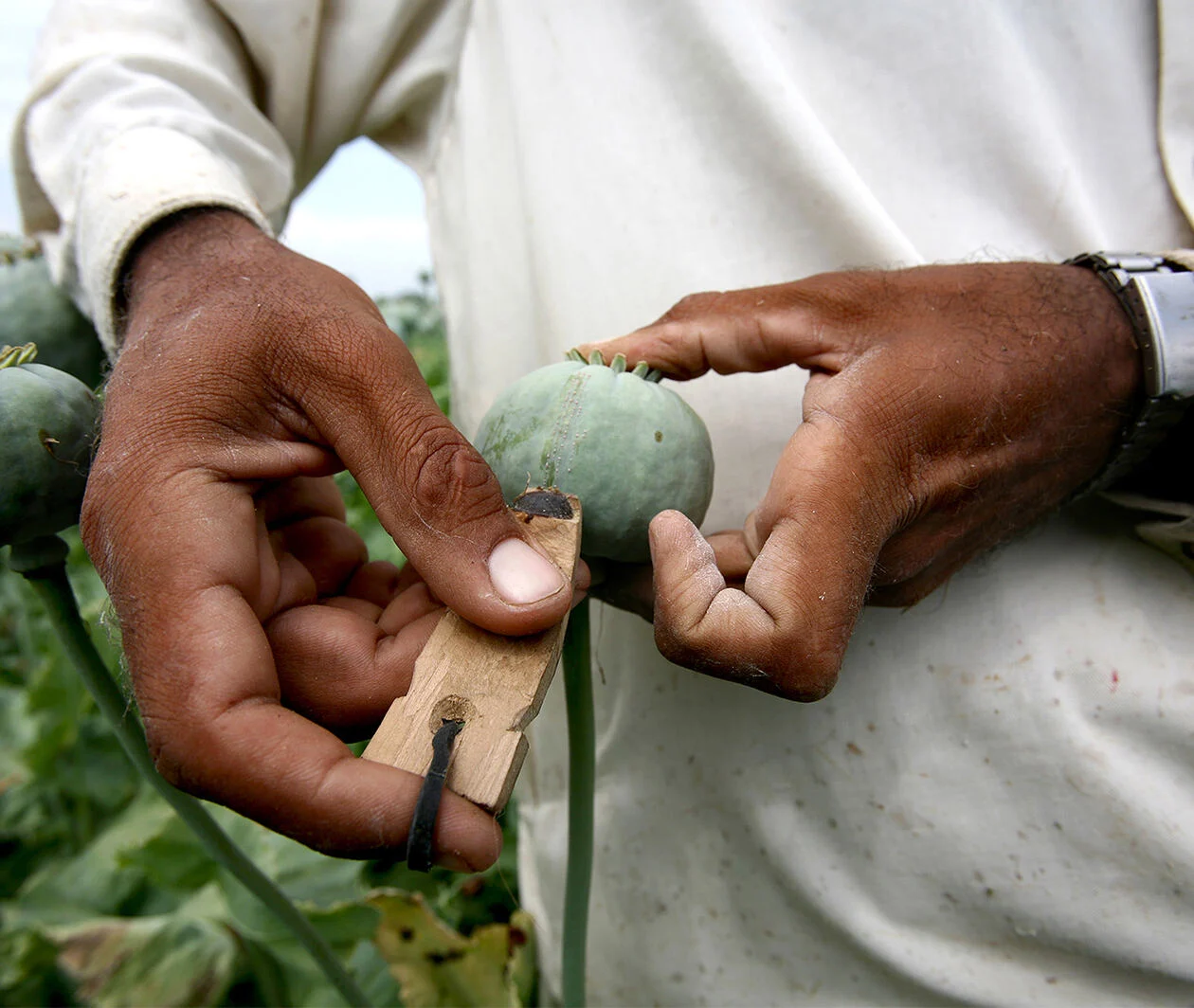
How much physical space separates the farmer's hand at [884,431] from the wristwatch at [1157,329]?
0.02m

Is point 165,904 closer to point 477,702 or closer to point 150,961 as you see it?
point 150,961

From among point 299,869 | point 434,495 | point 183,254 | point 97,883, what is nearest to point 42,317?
point 183,254

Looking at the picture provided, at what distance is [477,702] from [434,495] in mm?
191

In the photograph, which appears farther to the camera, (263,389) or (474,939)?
(474,939)

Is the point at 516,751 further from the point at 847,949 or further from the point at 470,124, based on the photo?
the point at 470,124

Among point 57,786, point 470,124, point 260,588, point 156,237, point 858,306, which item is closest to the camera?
point 260,588

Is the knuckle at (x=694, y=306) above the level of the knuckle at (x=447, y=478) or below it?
above

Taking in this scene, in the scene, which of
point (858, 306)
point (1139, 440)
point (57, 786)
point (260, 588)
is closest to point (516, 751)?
point (260, 588)

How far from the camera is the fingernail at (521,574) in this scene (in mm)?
757

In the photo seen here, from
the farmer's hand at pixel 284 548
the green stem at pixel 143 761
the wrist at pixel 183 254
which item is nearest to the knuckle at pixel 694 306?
the farmer's hand at pixel 284 548

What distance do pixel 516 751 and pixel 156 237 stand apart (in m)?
0.85

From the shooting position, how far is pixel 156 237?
110 centimetres

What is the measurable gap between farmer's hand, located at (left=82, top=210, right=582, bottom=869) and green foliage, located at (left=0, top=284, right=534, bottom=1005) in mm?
179

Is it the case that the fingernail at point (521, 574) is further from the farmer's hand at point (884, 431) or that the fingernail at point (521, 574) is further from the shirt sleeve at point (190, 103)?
the shirt sleeve at point (190, 103)
